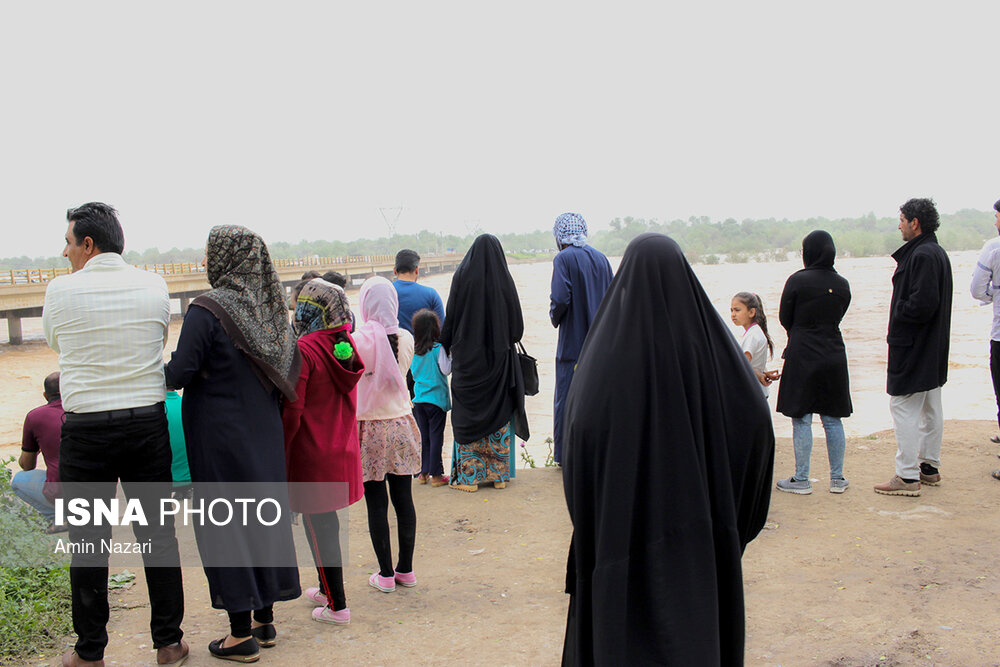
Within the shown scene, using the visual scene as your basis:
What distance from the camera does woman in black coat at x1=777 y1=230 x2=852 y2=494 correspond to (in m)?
4.74

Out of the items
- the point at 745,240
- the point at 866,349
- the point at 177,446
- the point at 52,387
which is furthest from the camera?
the point at 745,240

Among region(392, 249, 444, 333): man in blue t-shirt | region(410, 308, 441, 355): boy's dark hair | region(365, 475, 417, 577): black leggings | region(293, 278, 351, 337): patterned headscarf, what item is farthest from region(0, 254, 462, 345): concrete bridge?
region(293, 278, 351, 337): patterned headscarf

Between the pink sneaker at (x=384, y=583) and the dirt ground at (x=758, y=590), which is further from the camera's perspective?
the pink sneaker at (x=384, y=583)

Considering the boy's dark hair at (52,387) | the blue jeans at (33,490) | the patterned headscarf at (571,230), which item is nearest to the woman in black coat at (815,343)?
the patterned headscarf at (571,230)

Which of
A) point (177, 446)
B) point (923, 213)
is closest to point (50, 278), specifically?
point (177, 446)

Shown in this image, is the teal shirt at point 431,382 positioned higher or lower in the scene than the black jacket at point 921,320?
lower

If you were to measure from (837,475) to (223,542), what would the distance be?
152 inches

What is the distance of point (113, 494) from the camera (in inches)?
114

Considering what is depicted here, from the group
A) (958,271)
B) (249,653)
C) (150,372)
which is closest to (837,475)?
(249,653)

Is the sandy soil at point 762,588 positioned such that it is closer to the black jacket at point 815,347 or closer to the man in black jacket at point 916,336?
the man in black jacket at point 916,336

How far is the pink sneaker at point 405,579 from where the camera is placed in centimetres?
376

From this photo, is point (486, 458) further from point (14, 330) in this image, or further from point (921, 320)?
point (14, 330)

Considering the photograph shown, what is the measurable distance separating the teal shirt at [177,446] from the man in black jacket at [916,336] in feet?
13.2

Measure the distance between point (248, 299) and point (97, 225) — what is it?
23.6 inches
